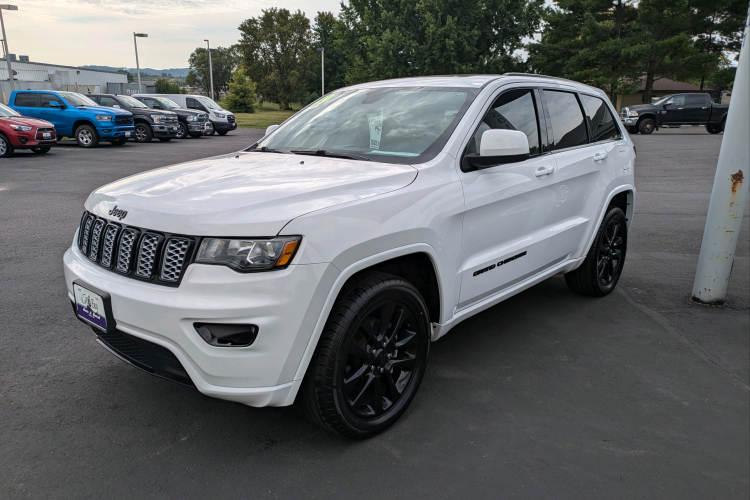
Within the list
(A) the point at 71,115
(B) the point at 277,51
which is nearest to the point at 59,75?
(B) the point at 277,51

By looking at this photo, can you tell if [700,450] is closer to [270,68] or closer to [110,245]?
[110,245]

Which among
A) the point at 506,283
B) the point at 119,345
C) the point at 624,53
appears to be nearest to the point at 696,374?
the point at 506,283

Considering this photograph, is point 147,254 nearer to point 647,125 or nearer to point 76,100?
point 76,100

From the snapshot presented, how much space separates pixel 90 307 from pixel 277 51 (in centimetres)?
8003

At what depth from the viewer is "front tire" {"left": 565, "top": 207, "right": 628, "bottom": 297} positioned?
15.5 ft

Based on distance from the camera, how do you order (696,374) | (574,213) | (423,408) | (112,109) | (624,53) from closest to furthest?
(423,408) → (696,374) → (574,213) → (112,109) → (624,53)

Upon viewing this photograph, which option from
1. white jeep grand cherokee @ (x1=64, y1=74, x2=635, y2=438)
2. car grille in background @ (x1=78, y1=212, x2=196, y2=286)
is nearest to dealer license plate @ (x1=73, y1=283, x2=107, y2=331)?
white jeep grand cherokee @ (x1=64, y1=74, x2=635, y2=438)

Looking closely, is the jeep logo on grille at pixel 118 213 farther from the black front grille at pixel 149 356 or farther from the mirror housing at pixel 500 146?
the mirror housing at pixel 500 146

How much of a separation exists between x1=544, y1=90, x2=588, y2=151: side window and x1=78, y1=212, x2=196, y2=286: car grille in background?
9.00 feet

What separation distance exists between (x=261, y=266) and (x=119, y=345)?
90 centimetres

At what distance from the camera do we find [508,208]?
3533 millimetres

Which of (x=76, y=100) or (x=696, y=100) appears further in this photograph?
(x=696, y=100)

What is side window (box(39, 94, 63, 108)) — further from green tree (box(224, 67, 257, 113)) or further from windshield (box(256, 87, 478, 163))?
green tree (box(224, 67, 257, 113))

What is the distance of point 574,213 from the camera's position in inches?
170
